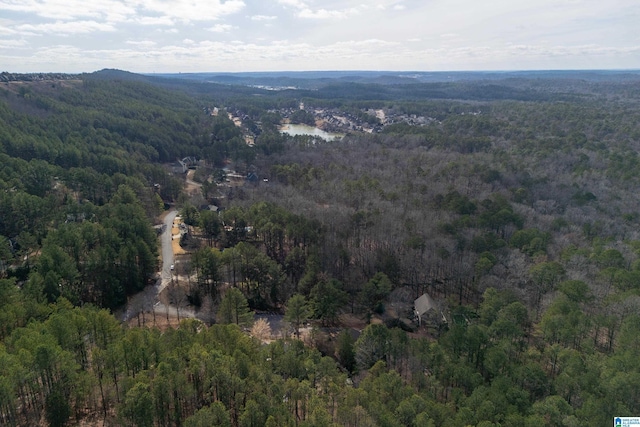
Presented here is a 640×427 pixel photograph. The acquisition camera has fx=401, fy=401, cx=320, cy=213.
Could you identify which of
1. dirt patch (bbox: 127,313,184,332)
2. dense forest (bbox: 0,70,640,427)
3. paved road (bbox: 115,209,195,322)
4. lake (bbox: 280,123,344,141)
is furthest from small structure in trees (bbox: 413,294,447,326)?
lake (bbox: 280,123,344,141)

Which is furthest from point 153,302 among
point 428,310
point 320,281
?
point 428,310

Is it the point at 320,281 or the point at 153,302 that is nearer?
the point at 320,281

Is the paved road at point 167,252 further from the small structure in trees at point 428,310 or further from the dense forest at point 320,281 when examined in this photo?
the small structure in trees at point 428,310

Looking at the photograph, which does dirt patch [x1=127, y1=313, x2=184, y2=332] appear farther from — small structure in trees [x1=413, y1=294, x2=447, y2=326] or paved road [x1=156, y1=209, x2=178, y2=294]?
small structure in trees [x1=413, y1=294, x2=447, y2=326]

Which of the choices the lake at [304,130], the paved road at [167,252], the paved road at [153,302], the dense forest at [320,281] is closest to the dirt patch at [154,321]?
the dense forest at [320,281]

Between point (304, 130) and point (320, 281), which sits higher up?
point (304, 130)

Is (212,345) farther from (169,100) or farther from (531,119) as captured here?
(169,100)

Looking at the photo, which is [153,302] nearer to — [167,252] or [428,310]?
[167,252]

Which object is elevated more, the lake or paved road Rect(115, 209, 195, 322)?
the lake

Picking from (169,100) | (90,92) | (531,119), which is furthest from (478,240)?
(169,100)
